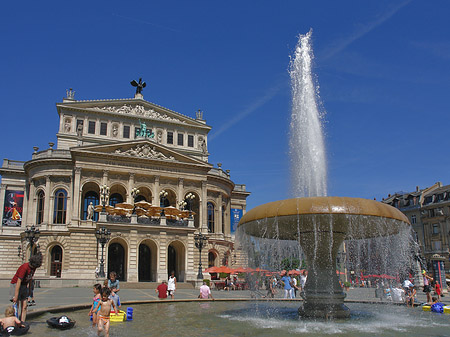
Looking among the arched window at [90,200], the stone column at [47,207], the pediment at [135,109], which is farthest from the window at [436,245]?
the stone column at [47,207]

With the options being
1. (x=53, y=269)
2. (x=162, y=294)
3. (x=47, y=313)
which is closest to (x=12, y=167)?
(x=53, y=269)

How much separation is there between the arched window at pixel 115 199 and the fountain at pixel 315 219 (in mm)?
35062

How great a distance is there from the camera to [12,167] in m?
48.3

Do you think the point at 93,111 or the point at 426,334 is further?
the point at 93,111

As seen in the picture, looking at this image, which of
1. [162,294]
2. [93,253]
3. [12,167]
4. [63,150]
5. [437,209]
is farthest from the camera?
[437,209]

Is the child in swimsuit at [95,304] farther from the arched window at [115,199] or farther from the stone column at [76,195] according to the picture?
the arched window at [115,199]

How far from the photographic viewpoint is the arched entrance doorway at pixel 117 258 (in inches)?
1641

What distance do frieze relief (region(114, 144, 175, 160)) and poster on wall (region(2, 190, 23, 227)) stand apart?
1297cm

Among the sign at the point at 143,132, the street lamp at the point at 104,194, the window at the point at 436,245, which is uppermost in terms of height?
the sign at the point at 143,132

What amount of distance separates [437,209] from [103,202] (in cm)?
4299

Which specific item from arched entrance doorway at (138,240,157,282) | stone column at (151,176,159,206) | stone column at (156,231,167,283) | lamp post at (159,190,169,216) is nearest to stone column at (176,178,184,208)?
lamp post at (159,190,169,216)

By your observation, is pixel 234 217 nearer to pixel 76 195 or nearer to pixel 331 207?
pixel 76 195

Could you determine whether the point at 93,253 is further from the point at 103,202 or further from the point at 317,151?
the point at 317,151

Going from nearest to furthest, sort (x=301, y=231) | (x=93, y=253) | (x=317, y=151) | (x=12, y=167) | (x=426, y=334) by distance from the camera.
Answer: (x=426, y=334) < (x=301, y=231) < (x=317, y=151) < (x=93, y=253) < (x=12, y=167)
